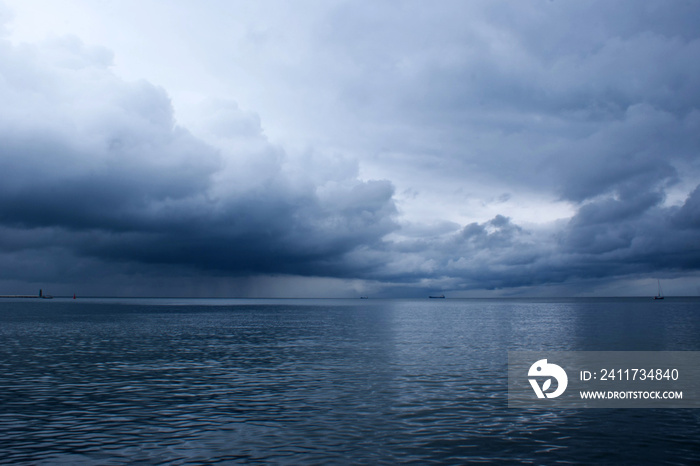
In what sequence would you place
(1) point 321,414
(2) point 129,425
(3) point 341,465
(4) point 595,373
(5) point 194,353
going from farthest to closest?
(5) point 194,353 < (4) point 595,373 < (1) point 321,414 < (2) point 129,425 < (3) point 341,465

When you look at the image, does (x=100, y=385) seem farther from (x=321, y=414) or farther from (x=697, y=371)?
(x=697, y=371)

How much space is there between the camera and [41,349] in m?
66.8

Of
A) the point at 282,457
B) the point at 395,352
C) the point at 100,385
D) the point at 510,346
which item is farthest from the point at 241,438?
the point at 510,346

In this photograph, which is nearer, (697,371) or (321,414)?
(321,414)

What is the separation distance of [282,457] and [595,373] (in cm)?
3487
